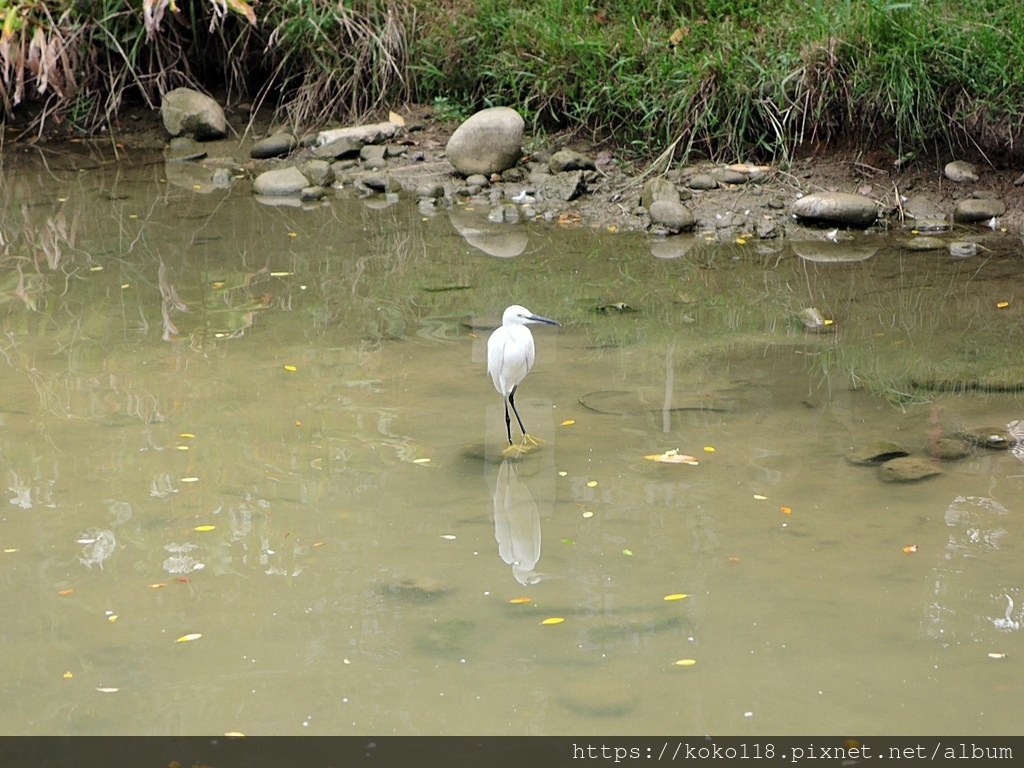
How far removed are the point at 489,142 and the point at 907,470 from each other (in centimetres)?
493

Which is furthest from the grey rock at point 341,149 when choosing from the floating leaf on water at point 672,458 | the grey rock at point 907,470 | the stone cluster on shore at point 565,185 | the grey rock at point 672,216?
the grey rock at point 907,470

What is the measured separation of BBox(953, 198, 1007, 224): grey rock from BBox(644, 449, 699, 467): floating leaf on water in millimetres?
3883

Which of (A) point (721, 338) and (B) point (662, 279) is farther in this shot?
(B) point (662, 279)

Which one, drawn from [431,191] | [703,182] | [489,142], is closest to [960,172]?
[703,182]

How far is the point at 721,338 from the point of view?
17.9ft

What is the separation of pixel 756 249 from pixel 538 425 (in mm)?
3003

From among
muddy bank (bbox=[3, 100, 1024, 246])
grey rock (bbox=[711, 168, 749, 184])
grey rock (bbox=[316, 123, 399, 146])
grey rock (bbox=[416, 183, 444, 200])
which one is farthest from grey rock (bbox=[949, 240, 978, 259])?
grey rock (bbox=[316, 123, 399, 146])

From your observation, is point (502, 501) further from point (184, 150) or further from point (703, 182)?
point (184, 150)

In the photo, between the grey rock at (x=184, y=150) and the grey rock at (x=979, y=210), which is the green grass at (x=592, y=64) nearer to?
A: the grey rock at (x=979, y=210)

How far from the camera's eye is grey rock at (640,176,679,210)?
7.45m

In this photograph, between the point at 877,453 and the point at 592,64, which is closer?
the point at 877,453

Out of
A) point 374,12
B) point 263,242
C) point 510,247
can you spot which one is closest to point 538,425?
point 510,247

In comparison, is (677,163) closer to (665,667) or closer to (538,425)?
(538,425)

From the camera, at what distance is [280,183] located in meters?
8.27
